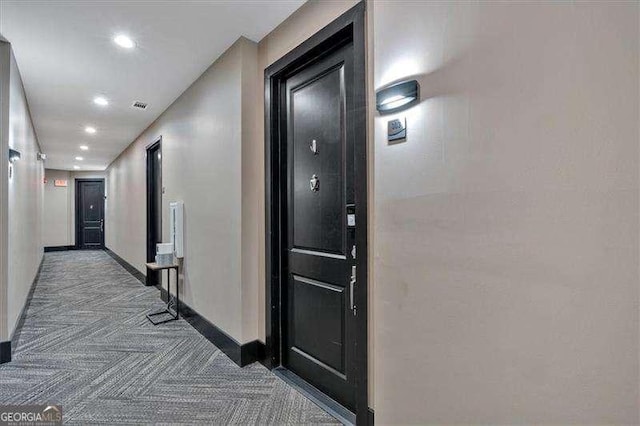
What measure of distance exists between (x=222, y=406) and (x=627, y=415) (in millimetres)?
1941

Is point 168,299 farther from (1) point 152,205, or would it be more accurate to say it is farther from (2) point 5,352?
(1) point 152,205

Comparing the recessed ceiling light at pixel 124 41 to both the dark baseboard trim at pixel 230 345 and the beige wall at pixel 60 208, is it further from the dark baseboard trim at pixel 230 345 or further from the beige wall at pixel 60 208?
the beige wall at pixel 60 208

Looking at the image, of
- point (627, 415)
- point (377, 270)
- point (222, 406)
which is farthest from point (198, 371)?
point (627, 415)

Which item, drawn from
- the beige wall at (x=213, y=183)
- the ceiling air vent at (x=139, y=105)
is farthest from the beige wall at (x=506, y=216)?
the ceiling air vent at (x=139, y=105)

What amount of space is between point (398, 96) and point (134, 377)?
8.51ft

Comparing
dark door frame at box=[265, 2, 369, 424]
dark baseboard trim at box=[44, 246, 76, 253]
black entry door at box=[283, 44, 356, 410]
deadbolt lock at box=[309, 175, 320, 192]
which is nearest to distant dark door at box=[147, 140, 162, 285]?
dark door frame at box=[265, 2, 369, 424]

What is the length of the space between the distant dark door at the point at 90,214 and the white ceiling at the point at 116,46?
7.01 m

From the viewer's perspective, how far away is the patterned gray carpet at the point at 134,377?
190 cm

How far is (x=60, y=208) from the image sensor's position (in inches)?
→ 390

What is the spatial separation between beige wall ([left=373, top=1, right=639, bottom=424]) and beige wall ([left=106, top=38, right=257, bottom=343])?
137 centimetres

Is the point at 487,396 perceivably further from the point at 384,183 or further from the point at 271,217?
the point at 271,217

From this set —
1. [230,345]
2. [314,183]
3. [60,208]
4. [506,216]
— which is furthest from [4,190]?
[60,208]

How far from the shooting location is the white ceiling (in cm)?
209

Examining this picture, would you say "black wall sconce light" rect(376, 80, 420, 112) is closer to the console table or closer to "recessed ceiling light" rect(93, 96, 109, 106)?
the console table
